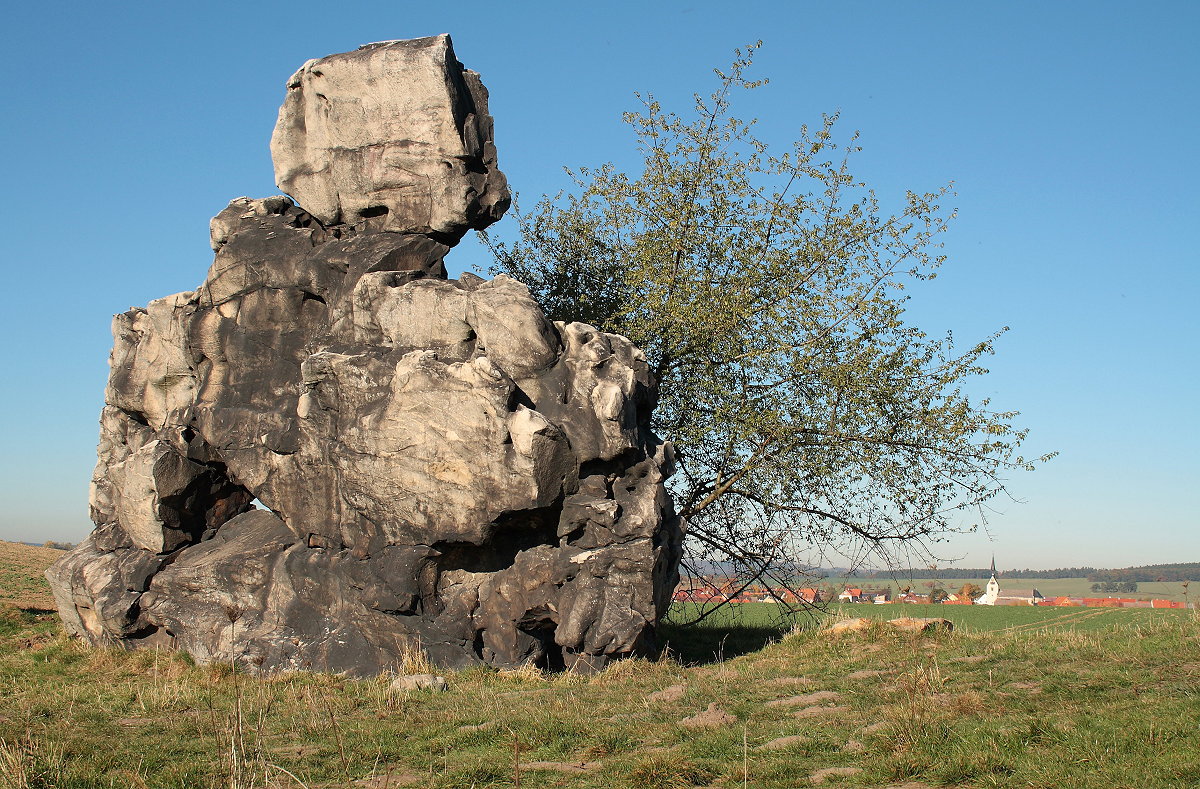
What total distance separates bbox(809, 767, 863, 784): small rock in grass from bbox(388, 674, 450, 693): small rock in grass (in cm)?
666

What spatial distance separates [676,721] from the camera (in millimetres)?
11242

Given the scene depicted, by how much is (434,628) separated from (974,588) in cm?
3050

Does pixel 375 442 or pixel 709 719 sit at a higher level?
pixel 375 442

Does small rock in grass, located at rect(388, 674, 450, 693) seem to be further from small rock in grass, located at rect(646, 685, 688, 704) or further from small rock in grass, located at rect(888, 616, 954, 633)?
small rock in grass, located at rect(888, 616, 954, 633)

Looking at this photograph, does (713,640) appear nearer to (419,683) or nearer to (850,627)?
(850,627)

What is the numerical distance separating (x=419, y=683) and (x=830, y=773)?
7.04 meters

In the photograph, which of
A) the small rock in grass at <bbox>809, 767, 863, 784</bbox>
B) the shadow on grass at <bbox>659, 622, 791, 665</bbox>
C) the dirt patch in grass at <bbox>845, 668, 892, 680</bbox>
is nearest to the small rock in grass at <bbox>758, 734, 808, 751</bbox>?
the small rock in grass at <bbox>809, 767, 863, 784</bbox>

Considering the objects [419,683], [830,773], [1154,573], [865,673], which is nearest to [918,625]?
[865,673]

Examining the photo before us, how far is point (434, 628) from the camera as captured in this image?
1594 centimetres

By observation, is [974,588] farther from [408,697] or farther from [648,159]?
[408,697]

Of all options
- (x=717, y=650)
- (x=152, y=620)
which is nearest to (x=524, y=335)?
(x=717, y=650)

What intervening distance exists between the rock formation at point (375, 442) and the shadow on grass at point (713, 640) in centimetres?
236

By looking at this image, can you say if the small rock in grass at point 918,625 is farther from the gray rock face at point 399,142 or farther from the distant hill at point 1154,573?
the distant hill at point 1154,573

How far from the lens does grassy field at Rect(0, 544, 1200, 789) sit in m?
8.76
